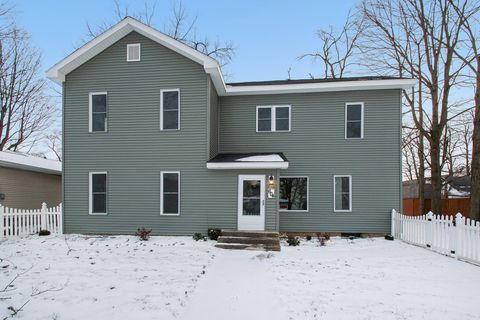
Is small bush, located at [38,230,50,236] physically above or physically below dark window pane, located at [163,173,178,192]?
below

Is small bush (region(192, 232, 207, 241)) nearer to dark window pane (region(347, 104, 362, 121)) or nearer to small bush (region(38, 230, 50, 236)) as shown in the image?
small bush (region(38, 230, 50, 236))

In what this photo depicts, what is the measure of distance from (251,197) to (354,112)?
5.16 meters

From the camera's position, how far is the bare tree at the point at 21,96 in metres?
21.6

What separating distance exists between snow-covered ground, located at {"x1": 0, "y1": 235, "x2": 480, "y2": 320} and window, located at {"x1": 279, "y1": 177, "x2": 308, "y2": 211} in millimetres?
2834

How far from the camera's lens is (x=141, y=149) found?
432 inches

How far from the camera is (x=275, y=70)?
23.0 metres

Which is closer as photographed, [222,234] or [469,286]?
[469,286]

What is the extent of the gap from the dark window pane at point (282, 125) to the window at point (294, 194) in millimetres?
1958

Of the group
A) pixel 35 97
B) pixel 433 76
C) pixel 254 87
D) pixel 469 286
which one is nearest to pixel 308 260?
pixel 469 286

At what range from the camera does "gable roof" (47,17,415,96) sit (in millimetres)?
10547

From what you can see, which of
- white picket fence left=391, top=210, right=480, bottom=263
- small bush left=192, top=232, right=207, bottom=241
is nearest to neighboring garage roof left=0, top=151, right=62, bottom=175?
small bush left=192, top=232, right=207, bottom=241

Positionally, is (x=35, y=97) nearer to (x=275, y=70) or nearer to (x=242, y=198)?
(x=275, y=70)

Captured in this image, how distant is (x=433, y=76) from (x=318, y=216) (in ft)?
35.7

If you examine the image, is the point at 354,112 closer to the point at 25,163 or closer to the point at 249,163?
the point at 249,163
